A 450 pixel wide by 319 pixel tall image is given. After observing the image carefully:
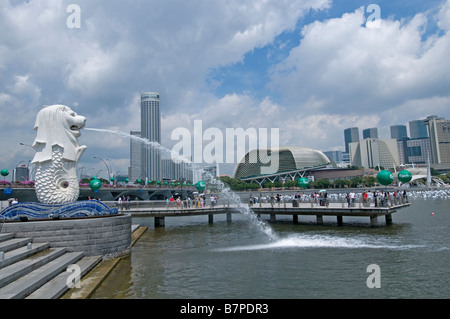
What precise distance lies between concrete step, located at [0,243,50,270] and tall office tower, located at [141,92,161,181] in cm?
16297

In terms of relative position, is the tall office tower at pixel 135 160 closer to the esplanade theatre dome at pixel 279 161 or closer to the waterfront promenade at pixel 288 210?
the esplanade theatre dome at pixel 279 161

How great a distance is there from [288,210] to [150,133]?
158253 millimetres

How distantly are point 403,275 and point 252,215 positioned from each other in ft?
73.0

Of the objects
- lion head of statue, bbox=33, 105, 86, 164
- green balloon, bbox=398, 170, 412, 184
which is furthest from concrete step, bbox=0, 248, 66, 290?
green balloon, bbox=398, 170, 412, 184

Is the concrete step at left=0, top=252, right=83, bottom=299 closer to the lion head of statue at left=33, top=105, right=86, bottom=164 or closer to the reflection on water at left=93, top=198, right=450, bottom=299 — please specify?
the reflection on water at left=93, top=198, right=450, bottom=299

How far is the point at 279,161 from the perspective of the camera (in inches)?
6358

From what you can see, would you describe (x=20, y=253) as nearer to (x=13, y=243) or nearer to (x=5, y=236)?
(x=13, y=243)

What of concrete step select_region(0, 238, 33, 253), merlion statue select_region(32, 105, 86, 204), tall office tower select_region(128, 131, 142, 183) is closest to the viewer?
concrete step select_region(0, 238, 33, 253)

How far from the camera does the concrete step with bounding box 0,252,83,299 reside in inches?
327

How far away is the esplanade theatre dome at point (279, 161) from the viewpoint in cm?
16012

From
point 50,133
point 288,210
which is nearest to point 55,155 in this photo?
point 50,133
